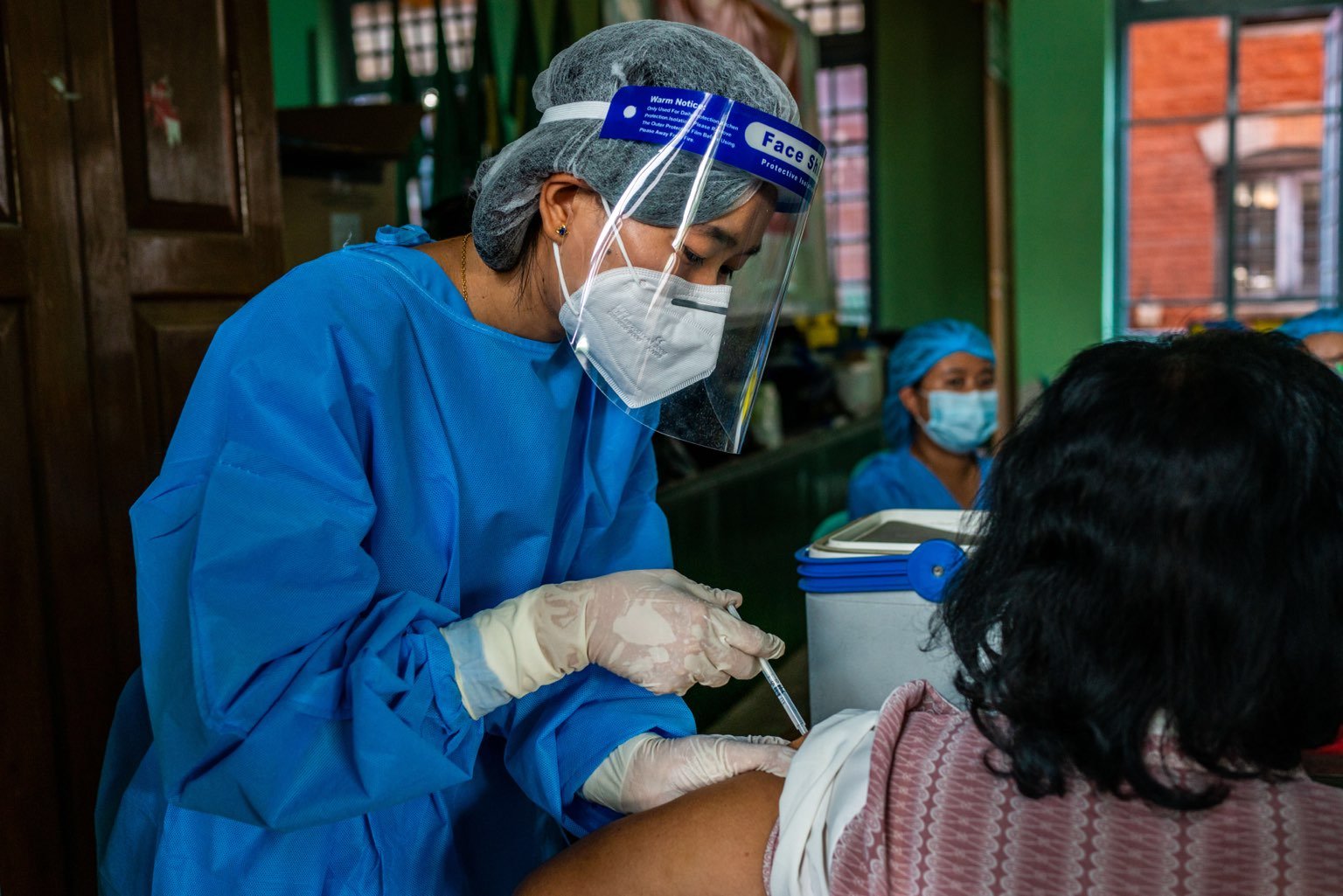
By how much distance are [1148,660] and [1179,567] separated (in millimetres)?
72

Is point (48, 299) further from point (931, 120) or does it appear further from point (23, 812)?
point (931, 120)

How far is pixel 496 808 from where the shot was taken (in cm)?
126

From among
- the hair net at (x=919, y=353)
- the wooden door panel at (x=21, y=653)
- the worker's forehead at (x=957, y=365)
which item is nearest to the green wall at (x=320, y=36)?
the hair net at (x=919, y=353)

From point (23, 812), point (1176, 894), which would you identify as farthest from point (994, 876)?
point (23, 812)

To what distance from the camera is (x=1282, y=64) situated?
6.08 m

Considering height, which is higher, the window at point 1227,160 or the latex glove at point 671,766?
the window at point 1227,160

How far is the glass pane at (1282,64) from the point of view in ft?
20.0

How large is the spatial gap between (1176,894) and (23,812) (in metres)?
1.25

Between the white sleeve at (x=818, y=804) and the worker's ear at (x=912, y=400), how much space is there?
1.98 metres

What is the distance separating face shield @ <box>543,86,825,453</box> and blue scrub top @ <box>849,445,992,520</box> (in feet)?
5.02

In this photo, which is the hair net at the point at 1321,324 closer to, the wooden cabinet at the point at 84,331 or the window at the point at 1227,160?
the wooden cabinet at the point at 84,331

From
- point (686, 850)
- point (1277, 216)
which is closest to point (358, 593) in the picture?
point (686, 850)

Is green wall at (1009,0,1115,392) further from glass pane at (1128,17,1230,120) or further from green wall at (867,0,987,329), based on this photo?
green wall at (867,0,987,329)

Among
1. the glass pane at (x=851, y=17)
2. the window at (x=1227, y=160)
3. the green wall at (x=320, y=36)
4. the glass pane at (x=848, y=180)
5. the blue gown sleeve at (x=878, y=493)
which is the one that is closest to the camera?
the blue gown sleeve at (x=878, y=493)
